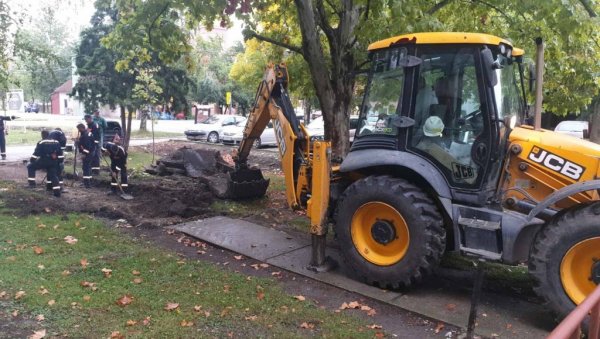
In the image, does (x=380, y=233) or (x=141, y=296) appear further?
(x=380, y=233)

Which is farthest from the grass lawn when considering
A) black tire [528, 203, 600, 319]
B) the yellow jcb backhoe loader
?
black tire [528, 203, 600, 319]

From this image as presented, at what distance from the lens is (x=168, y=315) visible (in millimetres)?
4848

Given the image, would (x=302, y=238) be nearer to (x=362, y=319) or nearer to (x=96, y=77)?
(x=362, y=319)

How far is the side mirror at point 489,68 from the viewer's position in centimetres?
496

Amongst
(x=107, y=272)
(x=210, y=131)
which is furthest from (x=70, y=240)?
(x=210, y=131)

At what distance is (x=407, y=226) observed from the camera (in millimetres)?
5336

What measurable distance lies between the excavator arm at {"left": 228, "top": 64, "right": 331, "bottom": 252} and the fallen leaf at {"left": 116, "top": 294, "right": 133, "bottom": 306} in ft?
7.31

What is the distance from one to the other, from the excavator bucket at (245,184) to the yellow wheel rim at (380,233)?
4.35 m

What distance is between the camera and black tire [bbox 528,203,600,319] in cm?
446

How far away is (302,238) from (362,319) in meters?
2.79

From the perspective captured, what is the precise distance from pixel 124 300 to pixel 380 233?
2.82 m

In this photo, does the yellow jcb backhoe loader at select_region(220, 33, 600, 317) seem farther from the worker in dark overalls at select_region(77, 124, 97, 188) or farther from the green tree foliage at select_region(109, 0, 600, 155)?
the worker in dark overalls at select_region(77, 124, 97, 188)

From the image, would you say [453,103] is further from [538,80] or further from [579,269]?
[579,269]

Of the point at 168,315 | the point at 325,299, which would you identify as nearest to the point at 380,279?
the point at 325,299
